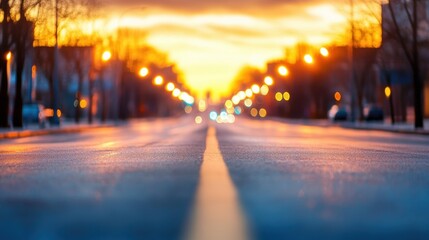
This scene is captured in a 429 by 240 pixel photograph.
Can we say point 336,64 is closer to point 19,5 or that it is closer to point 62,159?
point 19,5

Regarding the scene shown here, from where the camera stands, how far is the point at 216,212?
30.7ft

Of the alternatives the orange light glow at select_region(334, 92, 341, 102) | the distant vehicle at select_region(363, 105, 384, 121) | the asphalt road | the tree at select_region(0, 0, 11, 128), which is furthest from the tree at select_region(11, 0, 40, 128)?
the orange light glow at select_region(334, 92, 341, 102)

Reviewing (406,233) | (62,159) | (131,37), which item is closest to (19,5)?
(62,159)

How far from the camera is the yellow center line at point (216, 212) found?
788cm

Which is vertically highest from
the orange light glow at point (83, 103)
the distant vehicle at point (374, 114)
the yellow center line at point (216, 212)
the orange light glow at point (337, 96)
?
the orange light glow at point (337, 96)

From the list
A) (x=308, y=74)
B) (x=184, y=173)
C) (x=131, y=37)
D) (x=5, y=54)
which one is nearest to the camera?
(x=184, y=173)

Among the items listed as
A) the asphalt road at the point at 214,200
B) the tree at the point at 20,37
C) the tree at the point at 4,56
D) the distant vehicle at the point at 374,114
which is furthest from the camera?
the distant vehicle at the point at 374,114

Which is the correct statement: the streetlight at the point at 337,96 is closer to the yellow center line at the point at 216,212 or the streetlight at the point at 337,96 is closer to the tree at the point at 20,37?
the tree at the point at 20,37

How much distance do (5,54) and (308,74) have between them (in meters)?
91.6

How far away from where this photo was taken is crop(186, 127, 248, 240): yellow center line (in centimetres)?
788

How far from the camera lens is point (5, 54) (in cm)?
4469

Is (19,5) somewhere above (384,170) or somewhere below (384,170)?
above

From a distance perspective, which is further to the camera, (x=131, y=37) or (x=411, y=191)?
(x=131, y=37)

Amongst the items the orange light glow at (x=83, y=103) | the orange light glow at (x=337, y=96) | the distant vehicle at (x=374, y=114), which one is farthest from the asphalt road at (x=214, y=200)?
the orange light glow at (x=83, y=103)
